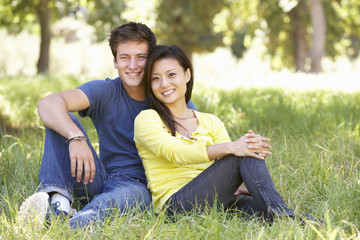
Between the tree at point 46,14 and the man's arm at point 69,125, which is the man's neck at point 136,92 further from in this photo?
the tree at point 46,14

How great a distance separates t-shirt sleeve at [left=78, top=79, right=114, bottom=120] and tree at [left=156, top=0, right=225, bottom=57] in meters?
17.2

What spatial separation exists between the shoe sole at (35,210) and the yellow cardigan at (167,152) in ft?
2.20

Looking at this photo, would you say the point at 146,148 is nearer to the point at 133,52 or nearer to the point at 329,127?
the point at 133,52

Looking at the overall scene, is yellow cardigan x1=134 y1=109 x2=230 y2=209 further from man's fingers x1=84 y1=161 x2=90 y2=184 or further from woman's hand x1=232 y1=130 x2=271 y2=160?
man's fingers x1=84 y1=161 x2=90 y2=184

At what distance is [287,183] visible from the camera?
3.28m

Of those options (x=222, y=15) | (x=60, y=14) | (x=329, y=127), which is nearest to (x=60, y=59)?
(x=60, y=14)

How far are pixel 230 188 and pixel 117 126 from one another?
0.95 m

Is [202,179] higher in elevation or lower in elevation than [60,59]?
lower

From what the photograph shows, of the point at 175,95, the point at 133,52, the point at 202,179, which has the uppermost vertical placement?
the point at 133,52

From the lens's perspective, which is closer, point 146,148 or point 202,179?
point 202,179

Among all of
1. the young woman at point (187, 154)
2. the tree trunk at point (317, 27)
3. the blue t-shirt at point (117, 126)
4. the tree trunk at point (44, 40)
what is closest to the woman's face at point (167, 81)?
the young woman at point (187, 154)

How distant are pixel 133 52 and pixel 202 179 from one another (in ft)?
3.61

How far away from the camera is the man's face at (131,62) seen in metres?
3.13

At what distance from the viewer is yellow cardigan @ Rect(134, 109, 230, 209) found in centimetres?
265
